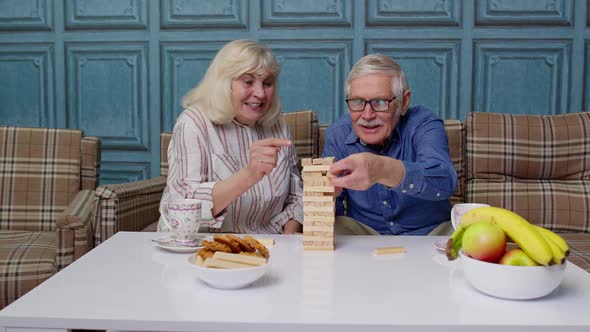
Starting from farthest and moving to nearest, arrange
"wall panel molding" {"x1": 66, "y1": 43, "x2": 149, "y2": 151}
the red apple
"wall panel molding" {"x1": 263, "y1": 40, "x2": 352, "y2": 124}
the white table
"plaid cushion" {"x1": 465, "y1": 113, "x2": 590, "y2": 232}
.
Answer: "wall panel molding" {"x1": 66, "y1": 43, "x2": 149, "y2": 151}
"wall panel molding" {"x1": 263, "y1": 40, "x2": 352, "y2": 124}
"plaid cushion" {"x1": 465, "y1": 113, "x2": 590, "y2": 232}
the red apple
the white table

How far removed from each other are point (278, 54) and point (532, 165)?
55.4 inches

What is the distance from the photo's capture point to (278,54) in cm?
316

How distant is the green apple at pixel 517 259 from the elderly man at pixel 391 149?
1.73 ft

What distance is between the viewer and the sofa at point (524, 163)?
2.41 m

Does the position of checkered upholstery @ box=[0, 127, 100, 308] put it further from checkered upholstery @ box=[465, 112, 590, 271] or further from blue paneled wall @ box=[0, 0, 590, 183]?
checkered upholstery @ box=[465, 112, 590, 271]

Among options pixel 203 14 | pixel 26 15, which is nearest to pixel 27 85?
pixel 26 15

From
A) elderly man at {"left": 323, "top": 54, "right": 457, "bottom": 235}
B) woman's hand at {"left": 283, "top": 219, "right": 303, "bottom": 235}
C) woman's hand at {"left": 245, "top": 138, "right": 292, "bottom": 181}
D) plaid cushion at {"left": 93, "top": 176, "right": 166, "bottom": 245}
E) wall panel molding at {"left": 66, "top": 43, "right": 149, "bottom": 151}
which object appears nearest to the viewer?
woman's hand at {"left": 245, "top": 138, "right": 292, "bottom": 181}

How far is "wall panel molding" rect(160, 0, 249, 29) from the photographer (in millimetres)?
3158

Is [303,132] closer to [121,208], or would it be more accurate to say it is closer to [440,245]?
[121,208]

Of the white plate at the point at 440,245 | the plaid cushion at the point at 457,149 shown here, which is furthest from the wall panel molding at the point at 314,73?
the white plate at the point at 440,245

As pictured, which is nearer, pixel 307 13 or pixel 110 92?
pixel 307 13

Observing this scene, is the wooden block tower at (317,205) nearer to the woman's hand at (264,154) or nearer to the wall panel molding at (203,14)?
the woman's hand at (264,154)

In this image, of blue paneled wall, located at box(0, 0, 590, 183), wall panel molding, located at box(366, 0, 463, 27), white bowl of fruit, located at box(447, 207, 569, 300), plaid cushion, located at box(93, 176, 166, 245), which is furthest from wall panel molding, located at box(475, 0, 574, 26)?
white bowl of fruit, located at box(447, 207, 569, 300)

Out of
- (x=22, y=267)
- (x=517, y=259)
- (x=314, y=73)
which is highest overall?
(x=314, y=73)
